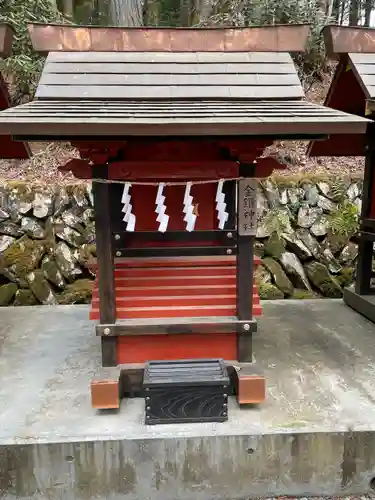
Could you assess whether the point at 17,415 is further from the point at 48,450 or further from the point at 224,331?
the point at 224,331

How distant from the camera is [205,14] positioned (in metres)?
9.61

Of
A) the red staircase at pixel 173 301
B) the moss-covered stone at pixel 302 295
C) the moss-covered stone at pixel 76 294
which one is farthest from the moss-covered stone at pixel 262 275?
the red staircase at pixel 173 301

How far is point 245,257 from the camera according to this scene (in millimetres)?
3525

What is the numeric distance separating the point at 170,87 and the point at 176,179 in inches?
29.9

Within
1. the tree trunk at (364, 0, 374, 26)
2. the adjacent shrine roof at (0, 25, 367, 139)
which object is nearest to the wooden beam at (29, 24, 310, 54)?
the adjacent shrine roof at (0, 25, 367, 139)

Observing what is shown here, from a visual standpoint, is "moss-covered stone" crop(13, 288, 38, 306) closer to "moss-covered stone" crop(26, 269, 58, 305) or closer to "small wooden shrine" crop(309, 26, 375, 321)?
"moss-covered stone" crop(26, 269, 58, 305)

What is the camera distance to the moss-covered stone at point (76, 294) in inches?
251

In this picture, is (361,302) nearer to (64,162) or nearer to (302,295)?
(302,295)

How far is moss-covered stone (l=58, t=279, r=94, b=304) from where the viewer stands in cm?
637

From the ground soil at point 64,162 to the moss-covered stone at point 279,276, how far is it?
5.47ft

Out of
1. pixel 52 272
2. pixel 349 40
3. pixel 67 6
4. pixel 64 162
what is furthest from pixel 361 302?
pixel 67 6

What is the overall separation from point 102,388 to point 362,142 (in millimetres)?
4346

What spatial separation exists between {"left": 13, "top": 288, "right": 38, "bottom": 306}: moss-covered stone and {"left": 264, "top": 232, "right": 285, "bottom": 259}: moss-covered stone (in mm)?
3563

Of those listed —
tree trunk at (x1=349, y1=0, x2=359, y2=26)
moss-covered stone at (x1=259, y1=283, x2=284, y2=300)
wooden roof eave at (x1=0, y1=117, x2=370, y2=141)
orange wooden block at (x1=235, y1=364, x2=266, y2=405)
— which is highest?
tree trunk at (x1=349, y1=0, x2=359, y2=26)
